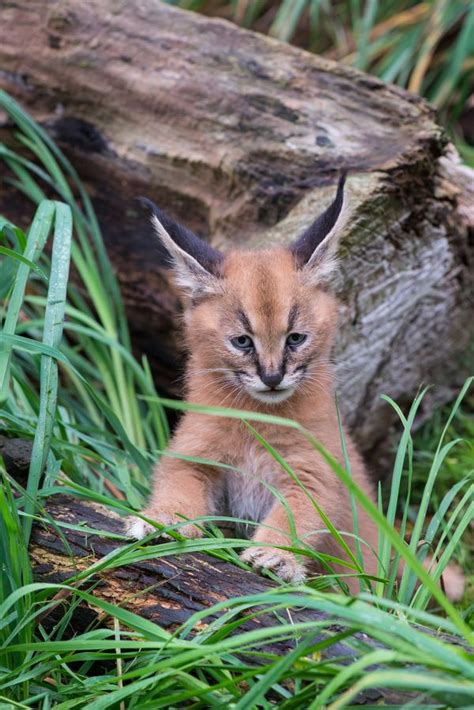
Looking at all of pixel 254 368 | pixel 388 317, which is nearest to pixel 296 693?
pixel 254 368

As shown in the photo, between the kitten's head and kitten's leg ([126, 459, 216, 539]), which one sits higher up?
the kitten's head

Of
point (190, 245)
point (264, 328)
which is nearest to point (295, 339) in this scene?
point (264, 328)

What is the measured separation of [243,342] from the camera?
3848mm

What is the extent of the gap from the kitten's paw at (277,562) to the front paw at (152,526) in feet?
0.96

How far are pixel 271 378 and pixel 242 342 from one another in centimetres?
26

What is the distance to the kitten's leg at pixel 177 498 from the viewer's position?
3441 millimetres

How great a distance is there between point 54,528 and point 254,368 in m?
1.07

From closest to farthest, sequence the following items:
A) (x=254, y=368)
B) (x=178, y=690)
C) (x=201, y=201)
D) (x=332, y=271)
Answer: (x=178, y=690) → (x=254, y=368) → (x=332, y=271) → (x=201, y=201)

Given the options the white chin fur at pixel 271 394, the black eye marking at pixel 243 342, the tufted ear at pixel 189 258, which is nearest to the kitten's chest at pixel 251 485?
the white chin fur at pixel 271 394

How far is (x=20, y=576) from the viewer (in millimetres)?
3088

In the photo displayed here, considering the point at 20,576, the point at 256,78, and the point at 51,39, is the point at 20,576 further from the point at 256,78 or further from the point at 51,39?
the point at 51,39

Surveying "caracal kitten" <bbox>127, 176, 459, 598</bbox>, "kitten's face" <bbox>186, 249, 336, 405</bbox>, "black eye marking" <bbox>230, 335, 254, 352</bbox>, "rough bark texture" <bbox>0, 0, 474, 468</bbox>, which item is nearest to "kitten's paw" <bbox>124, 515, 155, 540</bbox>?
"caracal kitten" <bbox>127, 176, 459, 598</bbox>

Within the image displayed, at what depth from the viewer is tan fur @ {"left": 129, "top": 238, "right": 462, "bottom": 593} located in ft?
12.3

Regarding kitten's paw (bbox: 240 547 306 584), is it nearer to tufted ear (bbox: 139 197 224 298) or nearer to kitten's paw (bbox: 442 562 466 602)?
tufted ear (bbox: 139 197 224 298)
